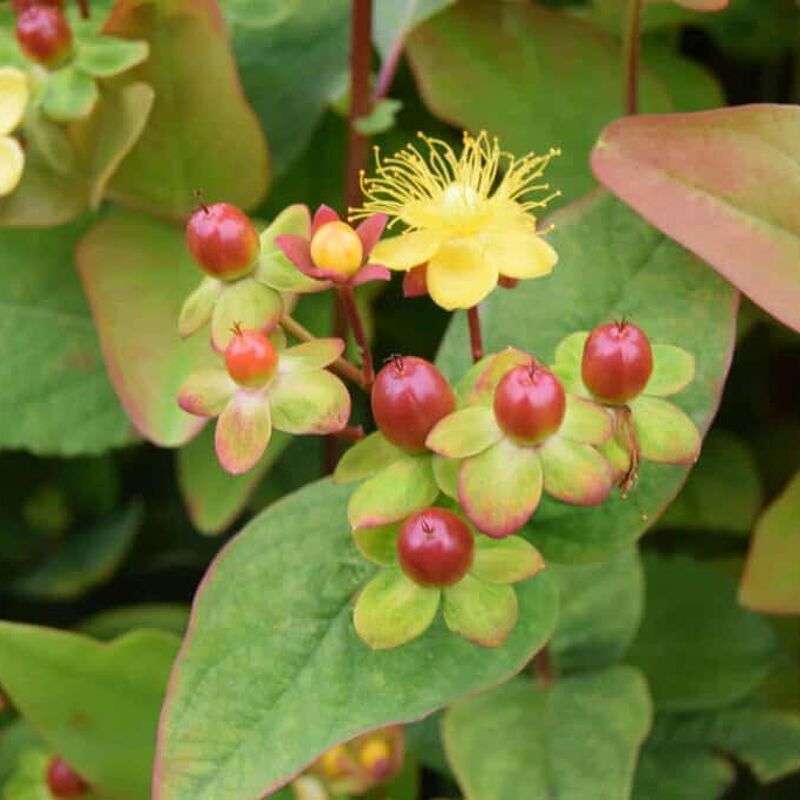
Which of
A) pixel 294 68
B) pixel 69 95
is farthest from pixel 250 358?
pixel 294 68

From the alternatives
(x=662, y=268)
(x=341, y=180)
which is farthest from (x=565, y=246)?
(x=341, y=180)

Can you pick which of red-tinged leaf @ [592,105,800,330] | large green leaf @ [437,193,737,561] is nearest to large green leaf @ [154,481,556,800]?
large green leaf @ [437,193,737,561]

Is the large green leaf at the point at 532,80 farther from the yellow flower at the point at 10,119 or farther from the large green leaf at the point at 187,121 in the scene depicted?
the yellow flower at the point at 10,119

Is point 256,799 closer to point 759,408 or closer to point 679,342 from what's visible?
point 679,342

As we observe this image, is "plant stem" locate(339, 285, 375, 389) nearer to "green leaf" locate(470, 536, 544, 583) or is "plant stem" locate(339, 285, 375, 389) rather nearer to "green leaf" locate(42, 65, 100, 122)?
"green leaf" locate(470, 536, 544, 583)

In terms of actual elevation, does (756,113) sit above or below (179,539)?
above

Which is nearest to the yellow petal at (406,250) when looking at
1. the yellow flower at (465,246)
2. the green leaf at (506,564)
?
the yellow flower at (465,246)

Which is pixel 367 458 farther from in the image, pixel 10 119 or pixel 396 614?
pixel 10 119
